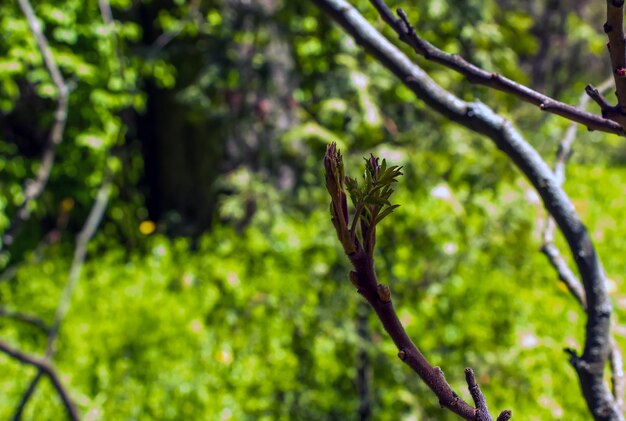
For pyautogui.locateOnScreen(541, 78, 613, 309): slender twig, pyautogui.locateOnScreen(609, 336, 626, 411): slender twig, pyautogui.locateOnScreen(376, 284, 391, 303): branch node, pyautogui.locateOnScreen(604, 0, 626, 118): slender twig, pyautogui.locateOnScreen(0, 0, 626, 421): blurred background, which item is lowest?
pyautogui.locateOnScreen(376, 284, 391, 303): branch node

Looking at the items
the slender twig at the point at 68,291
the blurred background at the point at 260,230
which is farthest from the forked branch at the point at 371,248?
the slender twig at the point at 68,291

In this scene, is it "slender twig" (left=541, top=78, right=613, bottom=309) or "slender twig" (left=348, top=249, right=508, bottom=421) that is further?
"slender twig" (left=541, top=78, right=613, bottom=309)

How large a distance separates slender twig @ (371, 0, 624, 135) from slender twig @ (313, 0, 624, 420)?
18 centimetres

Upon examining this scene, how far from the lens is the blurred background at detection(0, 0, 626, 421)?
130 inches

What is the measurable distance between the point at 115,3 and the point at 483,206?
3526 mm

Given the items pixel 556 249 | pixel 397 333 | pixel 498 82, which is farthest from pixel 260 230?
pixel 397 333

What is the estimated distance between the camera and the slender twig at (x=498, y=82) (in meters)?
0.94

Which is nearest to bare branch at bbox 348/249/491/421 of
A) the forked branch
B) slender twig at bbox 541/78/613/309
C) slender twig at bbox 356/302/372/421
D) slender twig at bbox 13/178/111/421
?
the forked branch

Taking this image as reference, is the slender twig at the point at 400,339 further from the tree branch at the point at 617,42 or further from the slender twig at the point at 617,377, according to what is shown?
the slender twig at the point at 617,377

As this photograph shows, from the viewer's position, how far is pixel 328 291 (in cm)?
337

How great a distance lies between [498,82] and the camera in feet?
3.37

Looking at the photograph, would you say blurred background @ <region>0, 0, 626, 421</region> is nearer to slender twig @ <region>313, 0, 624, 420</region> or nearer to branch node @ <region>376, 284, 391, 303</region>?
slender twig @ <region>313, 0, 624, 420</region>

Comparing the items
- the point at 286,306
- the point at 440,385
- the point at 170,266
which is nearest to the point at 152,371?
the point at 286,306

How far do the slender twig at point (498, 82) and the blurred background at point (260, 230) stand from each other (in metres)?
1.04
